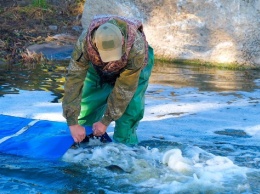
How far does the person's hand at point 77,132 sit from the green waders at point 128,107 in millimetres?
416

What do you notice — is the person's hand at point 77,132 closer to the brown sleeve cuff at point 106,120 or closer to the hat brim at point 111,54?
the brown sleeve cuff at point 106,120

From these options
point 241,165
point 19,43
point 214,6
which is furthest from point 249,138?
point 19,43

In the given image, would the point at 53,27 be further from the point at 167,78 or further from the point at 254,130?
the point at 254,130

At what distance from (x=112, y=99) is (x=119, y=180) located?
0.56 meters

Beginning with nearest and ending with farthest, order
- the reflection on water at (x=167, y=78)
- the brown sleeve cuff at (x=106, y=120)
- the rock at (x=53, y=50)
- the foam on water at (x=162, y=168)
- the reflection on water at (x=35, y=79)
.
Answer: the foam on water at (x=162, y=168), the brown sleeve cuff at (x=106, y=120), the reflection on water at (x=35, y=79), the reflection on water at (x=167, y=78), the rock at (x=53, y=50)

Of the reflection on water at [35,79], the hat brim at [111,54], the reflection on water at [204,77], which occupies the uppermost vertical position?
the hat brim at [111,54]

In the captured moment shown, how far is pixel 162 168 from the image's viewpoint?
3.71 metres

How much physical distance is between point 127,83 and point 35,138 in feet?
3.07

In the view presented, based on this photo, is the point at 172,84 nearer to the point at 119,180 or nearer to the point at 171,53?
the point at 171,53

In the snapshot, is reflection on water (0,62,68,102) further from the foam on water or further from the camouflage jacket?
the camouflage jacket

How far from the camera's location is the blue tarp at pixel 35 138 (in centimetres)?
390

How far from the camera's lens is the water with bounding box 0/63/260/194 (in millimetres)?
3455

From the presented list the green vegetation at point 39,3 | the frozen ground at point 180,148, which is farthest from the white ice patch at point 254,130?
the green vegetation at point 39,3

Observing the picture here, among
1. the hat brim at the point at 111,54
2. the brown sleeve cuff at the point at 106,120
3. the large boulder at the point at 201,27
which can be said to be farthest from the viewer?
the large boulder at the point at 201,27
